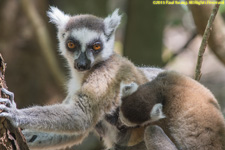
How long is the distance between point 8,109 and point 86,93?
4.59 feet

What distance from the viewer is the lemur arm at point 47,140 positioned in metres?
5.78

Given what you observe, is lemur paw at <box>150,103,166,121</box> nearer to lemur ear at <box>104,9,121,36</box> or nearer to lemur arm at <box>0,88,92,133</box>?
lemur arm at <box>0,88,92,133</box>

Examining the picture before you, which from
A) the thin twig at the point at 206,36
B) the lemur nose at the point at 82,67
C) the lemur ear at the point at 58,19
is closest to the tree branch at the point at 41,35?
the lemur ear at the point at 58,19

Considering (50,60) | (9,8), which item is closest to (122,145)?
(50,60)

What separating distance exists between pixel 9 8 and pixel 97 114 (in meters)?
7.02

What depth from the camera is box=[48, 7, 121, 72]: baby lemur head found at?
19.2 feet

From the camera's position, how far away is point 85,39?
596 centimetres

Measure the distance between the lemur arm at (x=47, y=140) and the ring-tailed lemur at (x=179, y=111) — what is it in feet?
4.41

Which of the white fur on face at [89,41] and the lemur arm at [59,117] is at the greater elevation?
the white fur on face at [89,41]

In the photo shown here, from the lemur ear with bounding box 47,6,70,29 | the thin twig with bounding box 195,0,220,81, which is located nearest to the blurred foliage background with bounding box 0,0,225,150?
the lemur ear with bounding box 47,6,70,29

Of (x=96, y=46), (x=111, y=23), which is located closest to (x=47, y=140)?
(x=96, y=46)

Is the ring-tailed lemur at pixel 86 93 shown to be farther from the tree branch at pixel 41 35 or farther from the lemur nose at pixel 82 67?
the tree branch at pixel 41 35

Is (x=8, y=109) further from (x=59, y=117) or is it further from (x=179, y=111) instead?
(x=179, y=111)

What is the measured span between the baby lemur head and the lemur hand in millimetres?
1477
